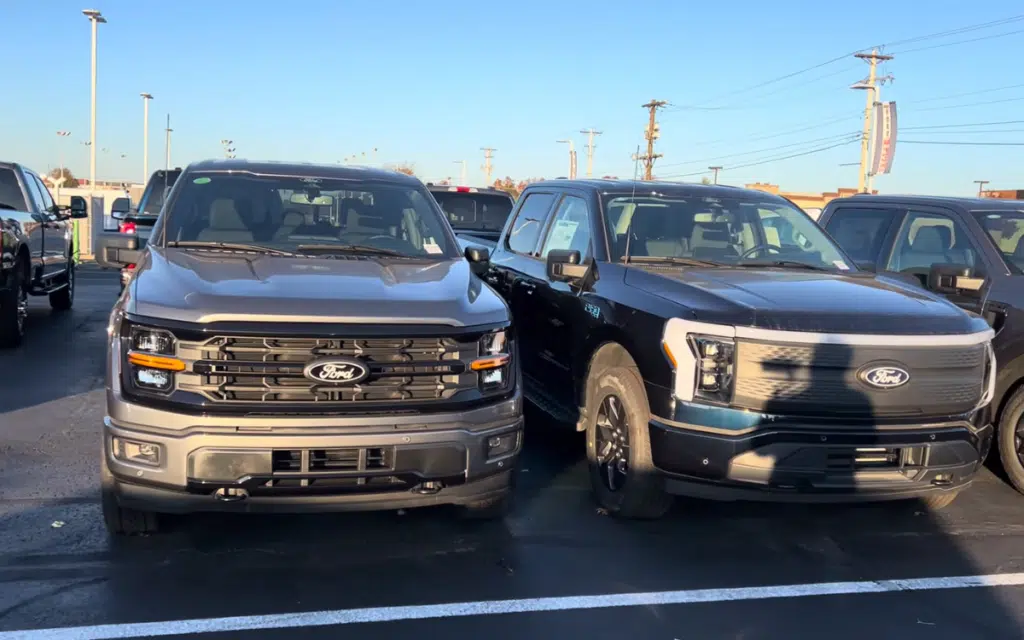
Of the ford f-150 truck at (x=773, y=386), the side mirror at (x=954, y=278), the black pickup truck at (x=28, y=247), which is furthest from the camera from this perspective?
the black pickup truck at (x=28, y=247)

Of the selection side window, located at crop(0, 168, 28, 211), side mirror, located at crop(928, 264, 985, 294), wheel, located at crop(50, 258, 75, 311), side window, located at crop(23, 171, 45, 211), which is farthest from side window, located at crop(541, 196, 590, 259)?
wheel, located at crop(50, 258, 75, 311)

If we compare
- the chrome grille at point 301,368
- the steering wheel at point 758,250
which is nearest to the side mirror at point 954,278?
the steering wheel at point 758,250

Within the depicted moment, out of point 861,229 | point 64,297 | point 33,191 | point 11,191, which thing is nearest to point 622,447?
point 861,229

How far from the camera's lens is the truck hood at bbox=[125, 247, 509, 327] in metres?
3.90

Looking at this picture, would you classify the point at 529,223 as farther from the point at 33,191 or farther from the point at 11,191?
the point at 33,191

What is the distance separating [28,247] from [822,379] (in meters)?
8.73

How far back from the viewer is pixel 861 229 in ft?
24.3

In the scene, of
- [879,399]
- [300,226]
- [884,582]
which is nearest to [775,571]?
[884,582]

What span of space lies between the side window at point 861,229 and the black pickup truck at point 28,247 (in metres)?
7.81

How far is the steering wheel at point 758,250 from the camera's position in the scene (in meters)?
5.96

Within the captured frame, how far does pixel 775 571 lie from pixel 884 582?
1.70ft

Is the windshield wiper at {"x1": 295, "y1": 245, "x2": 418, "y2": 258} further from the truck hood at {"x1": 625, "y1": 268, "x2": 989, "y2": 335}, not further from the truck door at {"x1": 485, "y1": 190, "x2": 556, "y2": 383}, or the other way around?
the truck hood at {"x1": 625, "y1": 268, "x2": 989, "y2": 335}

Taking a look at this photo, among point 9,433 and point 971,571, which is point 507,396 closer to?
Answer: point 971,571

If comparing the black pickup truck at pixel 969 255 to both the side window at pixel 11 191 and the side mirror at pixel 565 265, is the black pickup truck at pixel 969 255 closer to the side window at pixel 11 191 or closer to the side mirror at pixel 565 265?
the side mirror at pixel 565 265
